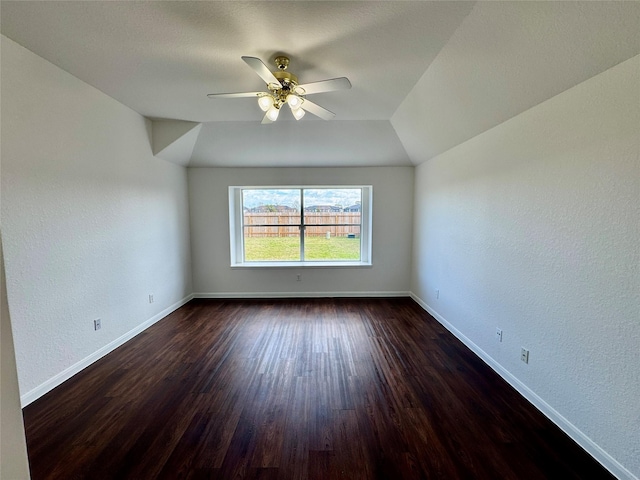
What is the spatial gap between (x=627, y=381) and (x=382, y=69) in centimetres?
256

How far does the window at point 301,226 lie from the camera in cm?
453

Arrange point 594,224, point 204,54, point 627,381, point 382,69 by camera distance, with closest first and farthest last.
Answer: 1. point 627,381
2. point 594,224
3. point 204,54
4. point 382,69

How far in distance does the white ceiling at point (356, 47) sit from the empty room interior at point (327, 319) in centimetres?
2

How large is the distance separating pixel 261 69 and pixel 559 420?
3.07 m

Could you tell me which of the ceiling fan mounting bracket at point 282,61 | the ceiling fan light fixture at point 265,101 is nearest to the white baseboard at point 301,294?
the ceiling fan light fixture at point 265,101

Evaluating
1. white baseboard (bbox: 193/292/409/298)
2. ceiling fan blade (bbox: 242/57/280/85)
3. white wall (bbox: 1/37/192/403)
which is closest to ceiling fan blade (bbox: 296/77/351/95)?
ceiling fan blade (bbox: 242/57/280/85)

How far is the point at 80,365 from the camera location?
7.50ft

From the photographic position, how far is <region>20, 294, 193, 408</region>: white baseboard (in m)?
1.90

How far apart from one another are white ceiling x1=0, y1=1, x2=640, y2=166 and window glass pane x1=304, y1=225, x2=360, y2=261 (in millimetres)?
2243

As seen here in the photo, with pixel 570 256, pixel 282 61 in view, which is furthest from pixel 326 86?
pixel 570 256

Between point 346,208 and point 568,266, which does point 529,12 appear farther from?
point 346,208

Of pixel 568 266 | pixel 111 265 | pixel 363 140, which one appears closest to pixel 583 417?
pixel 568 266

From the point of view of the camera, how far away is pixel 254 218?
459 centimetres

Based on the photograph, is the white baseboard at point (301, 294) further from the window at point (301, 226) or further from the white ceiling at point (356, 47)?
the white ceiling at point (356, 47)
